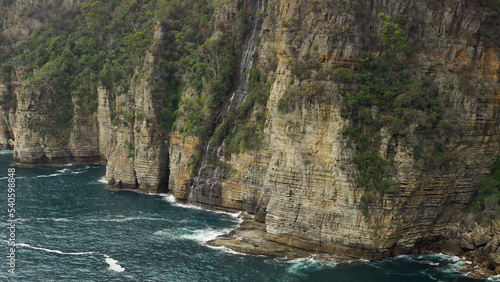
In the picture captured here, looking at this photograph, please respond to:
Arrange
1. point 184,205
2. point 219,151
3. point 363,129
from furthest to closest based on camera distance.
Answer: point 184,205 → point 219,151 → point 363,129

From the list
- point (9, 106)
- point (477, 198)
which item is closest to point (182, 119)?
point (477, 198)

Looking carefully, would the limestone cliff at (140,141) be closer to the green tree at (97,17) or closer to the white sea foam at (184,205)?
the white sea foam at (184,205)

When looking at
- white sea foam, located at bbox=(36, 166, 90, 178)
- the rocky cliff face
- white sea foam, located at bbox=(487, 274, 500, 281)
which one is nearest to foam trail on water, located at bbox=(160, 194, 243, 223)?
the rocky cliff face

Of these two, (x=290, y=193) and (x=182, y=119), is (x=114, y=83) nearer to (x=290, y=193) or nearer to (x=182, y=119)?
(x=182, y=119)

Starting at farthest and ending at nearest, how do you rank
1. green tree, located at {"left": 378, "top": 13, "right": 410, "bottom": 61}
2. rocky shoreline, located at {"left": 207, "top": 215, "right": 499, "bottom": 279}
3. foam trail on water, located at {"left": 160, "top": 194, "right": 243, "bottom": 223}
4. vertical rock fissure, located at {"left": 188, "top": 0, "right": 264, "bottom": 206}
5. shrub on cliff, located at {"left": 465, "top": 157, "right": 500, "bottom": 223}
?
vertical rock fissure, located at {"left": 188, "top": 0, "right": 264, "bottom": 206}
foam trail on water, located at {"left": 160, "top": 194, "right": 243, "bottom": 223}
green tree, located at {"left": 378, "top": 13, "right": 410, "bottom": 61}
shrub on cliff, located at {"left": 465, "top": 157, "right": 500, "bottom": 223}
rocky shoreline, located at {"left": 207, "top": 215, "right": 499, "bottom": 279}

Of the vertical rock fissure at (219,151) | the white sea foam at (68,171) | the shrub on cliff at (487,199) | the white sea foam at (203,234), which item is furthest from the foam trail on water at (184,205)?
the shrub on cliff at (487,199)

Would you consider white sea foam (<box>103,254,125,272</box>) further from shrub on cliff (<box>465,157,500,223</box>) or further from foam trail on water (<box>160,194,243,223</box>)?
shrub on cliff (<box>465,157,500,223</box>)

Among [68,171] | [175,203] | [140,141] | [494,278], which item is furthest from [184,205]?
[494,278]

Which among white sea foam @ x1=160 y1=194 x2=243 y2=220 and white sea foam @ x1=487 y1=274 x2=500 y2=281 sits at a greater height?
white sea foam @ x1=160 y1=194 x2=243 y2=220

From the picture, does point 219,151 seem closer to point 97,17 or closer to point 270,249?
point 270,249
